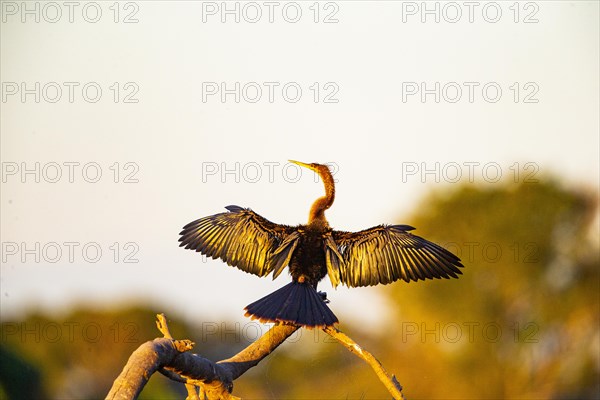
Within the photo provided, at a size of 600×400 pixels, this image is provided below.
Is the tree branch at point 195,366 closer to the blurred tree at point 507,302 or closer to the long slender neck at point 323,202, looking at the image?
the long slender neck at point 323,202

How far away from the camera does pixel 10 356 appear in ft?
88.7

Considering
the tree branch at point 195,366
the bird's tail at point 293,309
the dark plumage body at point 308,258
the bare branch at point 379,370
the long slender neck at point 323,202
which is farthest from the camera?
the long slender neck at point 323,202

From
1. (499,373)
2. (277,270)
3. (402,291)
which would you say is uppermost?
(277,270)

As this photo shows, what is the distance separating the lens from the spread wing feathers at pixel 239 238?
7.00 meters

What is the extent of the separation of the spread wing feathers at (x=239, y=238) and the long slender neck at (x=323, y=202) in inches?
10.6

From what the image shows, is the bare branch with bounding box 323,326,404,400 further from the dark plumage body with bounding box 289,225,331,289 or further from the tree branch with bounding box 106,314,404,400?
the dark plumage body with bounding box 289,225,331,289

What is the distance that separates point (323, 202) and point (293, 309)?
122 centimetres

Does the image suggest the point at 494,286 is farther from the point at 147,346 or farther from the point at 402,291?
the point at 147,346

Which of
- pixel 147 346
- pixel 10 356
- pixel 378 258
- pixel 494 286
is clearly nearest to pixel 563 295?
pixel 494 286

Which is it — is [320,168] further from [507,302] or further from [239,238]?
[507,302]

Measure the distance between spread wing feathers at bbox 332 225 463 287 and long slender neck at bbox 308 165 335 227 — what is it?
22 cm

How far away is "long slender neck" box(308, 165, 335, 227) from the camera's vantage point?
7.25 m

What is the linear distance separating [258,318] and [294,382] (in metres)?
25.2

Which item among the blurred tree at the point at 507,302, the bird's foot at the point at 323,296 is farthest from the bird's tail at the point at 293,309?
the blurred tree at the point at 507,302
